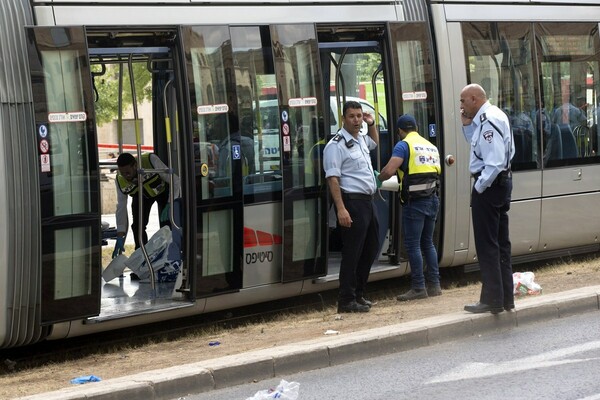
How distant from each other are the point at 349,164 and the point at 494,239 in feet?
4.71

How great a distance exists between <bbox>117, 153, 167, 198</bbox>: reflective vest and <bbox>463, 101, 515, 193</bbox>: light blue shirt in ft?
10.9

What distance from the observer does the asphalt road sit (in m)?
8.04

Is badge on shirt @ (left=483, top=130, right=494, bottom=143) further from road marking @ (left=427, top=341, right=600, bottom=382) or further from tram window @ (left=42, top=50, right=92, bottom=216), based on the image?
tram window @ (left=42, top=50, right=92, bottom=216)

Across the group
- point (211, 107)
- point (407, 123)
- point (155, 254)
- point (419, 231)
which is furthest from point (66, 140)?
point (419, 231)

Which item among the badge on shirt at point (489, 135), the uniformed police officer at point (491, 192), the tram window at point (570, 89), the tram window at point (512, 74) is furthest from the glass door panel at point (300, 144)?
the tram window at point (570, 89)

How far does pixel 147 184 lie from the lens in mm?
12523

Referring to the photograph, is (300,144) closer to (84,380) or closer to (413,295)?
(413,295)

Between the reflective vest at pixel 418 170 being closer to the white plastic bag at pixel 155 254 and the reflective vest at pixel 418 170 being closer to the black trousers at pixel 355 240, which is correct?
the black trousers at pixel 355 240

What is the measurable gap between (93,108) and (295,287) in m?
2.77

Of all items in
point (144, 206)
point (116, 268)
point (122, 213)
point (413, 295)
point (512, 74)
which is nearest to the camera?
point (116, 268)

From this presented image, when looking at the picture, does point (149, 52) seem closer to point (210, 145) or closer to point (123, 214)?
point (210, 145)

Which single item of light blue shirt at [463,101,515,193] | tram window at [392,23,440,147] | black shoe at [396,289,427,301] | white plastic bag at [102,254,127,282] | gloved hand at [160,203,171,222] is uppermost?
tram window at [392,23,440,147]

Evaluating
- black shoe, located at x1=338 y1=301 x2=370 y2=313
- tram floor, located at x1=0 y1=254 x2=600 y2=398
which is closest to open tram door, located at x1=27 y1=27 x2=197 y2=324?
tram floor, located at x1=0 y1=254 x2=600 y2=398

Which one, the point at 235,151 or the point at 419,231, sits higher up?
the point at 235,151
